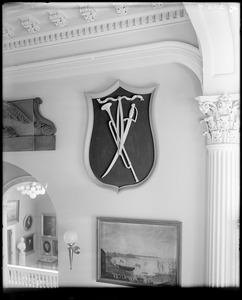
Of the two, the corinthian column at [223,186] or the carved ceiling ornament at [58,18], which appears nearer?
the corinthian column at [223,186]

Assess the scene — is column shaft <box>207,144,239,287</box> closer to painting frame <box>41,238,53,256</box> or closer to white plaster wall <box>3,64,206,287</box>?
white plaster wall <box>3,64,206,287</box>

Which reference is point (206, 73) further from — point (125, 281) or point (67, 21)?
point (125, 281)

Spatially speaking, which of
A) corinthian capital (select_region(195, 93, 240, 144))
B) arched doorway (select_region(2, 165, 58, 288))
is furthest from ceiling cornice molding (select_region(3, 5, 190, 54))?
arched doorway (select_region(2, 165, 58, 288))

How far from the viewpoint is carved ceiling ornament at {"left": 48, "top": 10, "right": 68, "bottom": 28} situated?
117 inches

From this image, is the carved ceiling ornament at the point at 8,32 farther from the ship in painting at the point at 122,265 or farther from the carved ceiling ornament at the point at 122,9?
the ship in painting at the point at 122,265

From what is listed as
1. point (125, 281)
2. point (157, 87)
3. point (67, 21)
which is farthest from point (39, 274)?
point (67, 21)

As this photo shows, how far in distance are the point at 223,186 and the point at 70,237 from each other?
63.3 inches

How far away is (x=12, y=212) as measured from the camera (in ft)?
19.8

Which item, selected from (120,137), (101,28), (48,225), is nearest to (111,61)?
(101,28)

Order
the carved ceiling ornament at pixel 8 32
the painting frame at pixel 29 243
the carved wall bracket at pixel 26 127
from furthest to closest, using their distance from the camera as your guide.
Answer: the painting frame at pixel 29 243 < the carved wall bracket at pixel 26 127 < the carved ceiling ornament at pixel 8 32

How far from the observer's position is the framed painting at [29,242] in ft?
20.7

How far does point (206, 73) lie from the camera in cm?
254

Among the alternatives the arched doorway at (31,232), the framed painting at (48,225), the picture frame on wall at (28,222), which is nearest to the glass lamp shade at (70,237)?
the arched doorway at (31,232)

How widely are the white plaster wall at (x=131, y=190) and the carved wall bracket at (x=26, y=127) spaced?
0.07 metres
